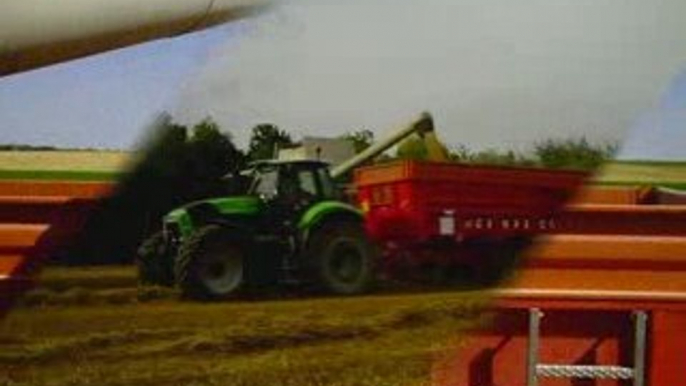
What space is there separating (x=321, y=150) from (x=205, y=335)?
0.52m

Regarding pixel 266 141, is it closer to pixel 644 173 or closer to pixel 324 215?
pixel 324 215

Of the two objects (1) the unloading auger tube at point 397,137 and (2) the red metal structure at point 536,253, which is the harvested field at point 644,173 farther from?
(1) the unloading auger tube at point 397,137

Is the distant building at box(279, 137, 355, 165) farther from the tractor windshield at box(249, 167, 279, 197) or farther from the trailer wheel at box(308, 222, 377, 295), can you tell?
the trailer wheel at box(308, 222, 377, 295)

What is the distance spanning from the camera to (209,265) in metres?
3.08

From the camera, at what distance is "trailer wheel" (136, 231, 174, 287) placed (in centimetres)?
305

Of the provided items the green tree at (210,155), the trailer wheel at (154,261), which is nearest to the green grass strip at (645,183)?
the green tree at (210,155)

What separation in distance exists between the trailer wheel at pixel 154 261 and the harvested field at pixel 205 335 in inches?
1.0

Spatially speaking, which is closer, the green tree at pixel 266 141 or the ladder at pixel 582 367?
the green tree at pixel 266 141

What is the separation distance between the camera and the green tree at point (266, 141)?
302 centimetres

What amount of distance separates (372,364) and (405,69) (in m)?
0.73

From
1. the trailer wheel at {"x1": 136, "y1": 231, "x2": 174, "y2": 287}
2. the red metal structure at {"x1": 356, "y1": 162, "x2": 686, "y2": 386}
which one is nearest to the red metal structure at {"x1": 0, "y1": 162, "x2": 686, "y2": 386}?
the red metal structure at {"x1": 356, "y1": 162, "x2": 686, "y2": 386}

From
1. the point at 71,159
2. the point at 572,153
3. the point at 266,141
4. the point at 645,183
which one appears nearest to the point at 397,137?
the point at 266,141

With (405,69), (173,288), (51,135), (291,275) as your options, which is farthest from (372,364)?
(51,135)

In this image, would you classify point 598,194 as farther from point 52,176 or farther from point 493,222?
point 52,176
